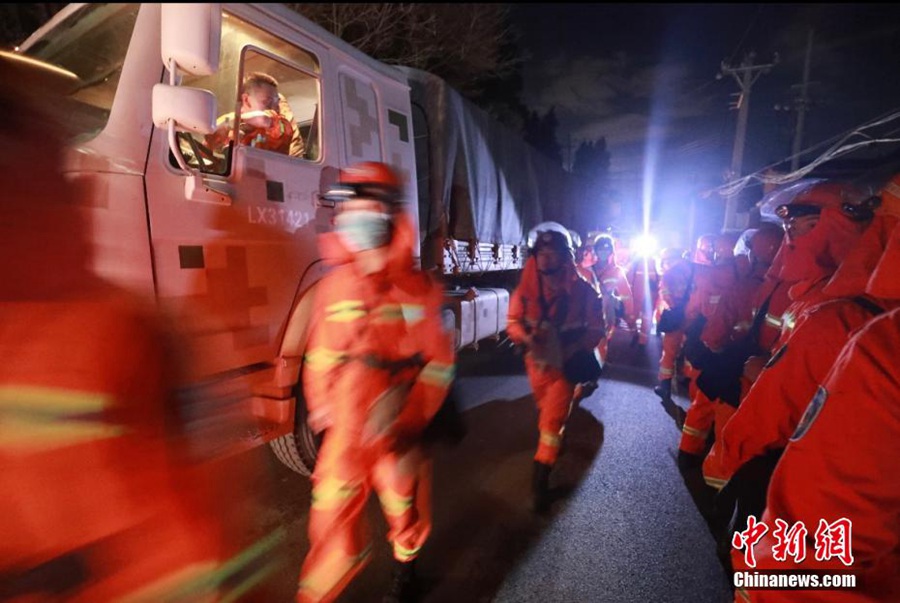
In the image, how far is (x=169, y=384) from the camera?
107 cm

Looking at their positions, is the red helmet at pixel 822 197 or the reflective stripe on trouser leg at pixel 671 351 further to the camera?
the reflective stripe on trouser leg at pixel 671 351

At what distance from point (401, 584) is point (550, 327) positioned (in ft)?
5.64

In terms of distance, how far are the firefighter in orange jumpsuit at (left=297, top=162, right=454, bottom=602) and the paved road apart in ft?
1.86

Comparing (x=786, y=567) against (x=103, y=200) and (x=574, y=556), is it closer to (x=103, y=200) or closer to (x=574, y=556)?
(x=574, y=556)

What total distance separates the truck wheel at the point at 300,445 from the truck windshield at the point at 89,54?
1.71 metres

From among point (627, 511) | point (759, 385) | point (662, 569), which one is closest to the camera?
point (759, 385)

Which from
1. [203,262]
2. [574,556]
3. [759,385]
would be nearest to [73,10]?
[203,262]

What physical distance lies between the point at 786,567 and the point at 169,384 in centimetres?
147

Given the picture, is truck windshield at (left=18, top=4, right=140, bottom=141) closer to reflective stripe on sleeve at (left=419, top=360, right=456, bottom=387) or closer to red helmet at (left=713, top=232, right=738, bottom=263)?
reflective stripe on sleeve at (left=419, top=360, right=456, bottom=387)

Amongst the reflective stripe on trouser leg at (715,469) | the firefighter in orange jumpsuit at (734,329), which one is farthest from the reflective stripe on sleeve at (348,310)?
the firefighter in orange jumpsuit at (734,329)

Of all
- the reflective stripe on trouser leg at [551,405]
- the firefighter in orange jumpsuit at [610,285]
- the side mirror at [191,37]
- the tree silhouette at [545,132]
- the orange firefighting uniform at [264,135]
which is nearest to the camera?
the side mirror at [191,37]

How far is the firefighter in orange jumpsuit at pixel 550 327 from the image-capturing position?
9.52 ft

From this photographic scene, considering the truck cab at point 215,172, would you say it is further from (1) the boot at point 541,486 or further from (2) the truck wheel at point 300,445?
(1) the boot at point 541,486

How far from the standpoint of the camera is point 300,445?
285cm
